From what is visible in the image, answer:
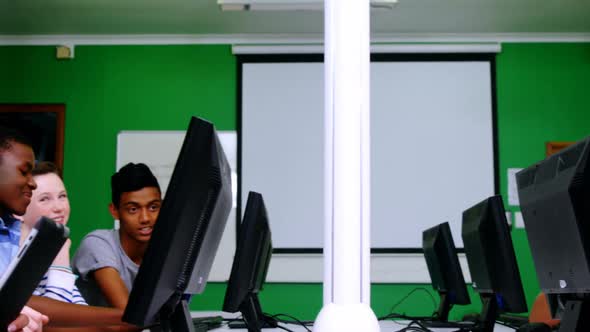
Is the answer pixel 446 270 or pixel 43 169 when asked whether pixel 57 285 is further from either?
pixel 446 270

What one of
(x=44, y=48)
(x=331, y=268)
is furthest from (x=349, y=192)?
(x=44, y=48)

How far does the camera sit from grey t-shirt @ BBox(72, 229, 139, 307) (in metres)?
2.23

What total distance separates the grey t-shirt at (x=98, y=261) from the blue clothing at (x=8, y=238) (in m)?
0.65

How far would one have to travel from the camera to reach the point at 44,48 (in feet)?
16.4

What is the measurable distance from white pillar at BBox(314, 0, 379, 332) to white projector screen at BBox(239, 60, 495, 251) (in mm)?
3870

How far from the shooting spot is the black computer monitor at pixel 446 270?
8.87ft

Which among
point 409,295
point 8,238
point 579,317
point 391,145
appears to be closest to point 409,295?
point 409,295

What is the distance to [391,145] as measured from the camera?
4840 millimetres

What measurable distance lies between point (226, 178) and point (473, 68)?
13.1 ft

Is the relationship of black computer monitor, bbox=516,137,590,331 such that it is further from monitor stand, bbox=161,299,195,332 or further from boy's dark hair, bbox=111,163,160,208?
boy's dark hair, bbox=111,163,160,208

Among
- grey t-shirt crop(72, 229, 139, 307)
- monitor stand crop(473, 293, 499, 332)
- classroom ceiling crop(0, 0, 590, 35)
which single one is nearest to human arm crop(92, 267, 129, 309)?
grey t-shirt crop(72, 229, 139, 307)

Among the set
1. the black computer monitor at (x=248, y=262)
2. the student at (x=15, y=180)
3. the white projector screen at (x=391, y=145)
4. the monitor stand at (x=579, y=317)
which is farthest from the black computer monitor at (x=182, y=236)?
the white projector screen at (x=391, y=145)

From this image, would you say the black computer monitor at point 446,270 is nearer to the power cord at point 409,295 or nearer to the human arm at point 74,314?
the human arm at point 74,314

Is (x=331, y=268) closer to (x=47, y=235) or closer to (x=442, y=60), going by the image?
(x=47, y=235)
